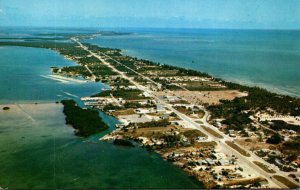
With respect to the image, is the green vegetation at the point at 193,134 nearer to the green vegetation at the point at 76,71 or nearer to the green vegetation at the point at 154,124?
the green vegetation at the point at 154,124

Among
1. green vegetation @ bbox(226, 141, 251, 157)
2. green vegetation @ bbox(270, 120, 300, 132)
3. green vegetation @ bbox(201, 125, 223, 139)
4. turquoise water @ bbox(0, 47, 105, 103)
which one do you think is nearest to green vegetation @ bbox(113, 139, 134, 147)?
green vegetation @ bbox(201, 125, 223, 139)

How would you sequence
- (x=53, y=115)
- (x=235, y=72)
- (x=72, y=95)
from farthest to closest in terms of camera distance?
(x=235, y=72)
(x=72, y=95)
(x=53, y=115)

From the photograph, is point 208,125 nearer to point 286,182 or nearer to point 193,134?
point 193,134

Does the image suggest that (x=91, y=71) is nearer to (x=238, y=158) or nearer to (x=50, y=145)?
(x=50, y=145)

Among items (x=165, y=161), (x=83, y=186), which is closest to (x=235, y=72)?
(x=165, y=161)

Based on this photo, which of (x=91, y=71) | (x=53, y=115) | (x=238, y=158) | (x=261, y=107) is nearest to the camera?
(x=238, y=158)

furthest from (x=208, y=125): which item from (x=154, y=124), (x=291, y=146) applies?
(x=291, y=146)

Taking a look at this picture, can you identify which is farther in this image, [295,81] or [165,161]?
[295,81]
